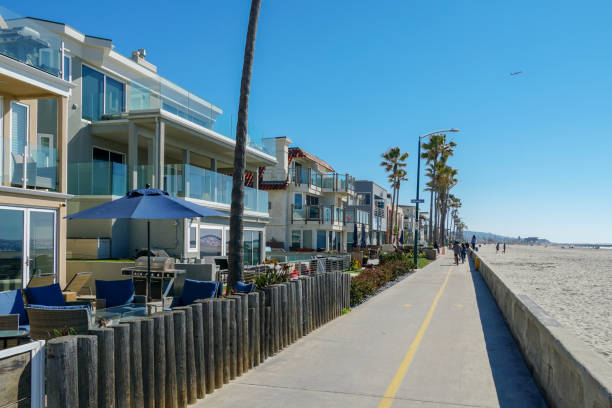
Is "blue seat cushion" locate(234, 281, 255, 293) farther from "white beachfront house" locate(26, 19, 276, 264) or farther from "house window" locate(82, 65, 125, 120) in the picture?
"house window" locate(82, 65, 125, 120)

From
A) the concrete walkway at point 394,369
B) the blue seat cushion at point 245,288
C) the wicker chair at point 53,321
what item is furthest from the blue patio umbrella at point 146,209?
the concrete walkway at point 394,369

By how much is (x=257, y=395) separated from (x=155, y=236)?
13390 millimetres

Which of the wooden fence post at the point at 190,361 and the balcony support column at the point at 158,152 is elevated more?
the balcony support column at the point at 158,152

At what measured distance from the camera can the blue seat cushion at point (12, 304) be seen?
6887 millimetres

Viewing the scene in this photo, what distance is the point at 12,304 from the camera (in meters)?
7.07

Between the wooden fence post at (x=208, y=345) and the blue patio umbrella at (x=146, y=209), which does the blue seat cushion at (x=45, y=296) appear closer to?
the blue patio umbrella at (x=146, y=209)

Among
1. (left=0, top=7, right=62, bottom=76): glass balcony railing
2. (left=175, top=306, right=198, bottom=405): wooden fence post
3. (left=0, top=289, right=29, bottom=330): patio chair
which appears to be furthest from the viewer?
(left=0, top=7, right=62, bottom=76): glass balcony railing

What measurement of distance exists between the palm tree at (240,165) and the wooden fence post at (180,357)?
4.83m

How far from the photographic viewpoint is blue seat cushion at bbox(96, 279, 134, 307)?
914 cm

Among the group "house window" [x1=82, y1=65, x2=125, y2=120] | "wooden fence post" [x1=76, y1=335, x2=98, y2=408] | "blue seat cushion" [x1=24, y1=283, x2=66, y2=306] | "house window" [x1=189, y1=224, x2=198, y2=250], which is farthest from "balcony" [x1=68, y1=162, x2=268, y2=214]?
"wooden fence post" [x1=76, y1=335, x2=98, y2=408]

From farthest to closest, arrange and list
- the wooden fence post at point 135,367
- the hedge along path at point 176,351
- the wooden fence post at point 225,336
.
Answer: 1. the wooden fence post at point 225,336
2. the wooden fence post at point 135,367
3. the hedge along path at point 176,351

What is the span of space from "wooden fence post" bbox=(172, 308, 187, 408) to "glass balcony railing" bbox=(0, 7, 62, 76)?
10.2 meters

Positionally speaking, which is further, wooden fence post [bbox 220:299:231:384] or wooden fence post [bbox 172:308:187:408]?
wooden fence post [bbox 220:299:231:384]

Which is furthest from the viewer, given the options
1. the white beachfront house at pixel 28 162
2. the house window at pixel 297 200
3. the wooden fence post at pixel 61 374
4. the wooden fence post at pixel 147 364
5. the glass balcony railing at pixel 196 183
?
the house window at pixel 297 200
